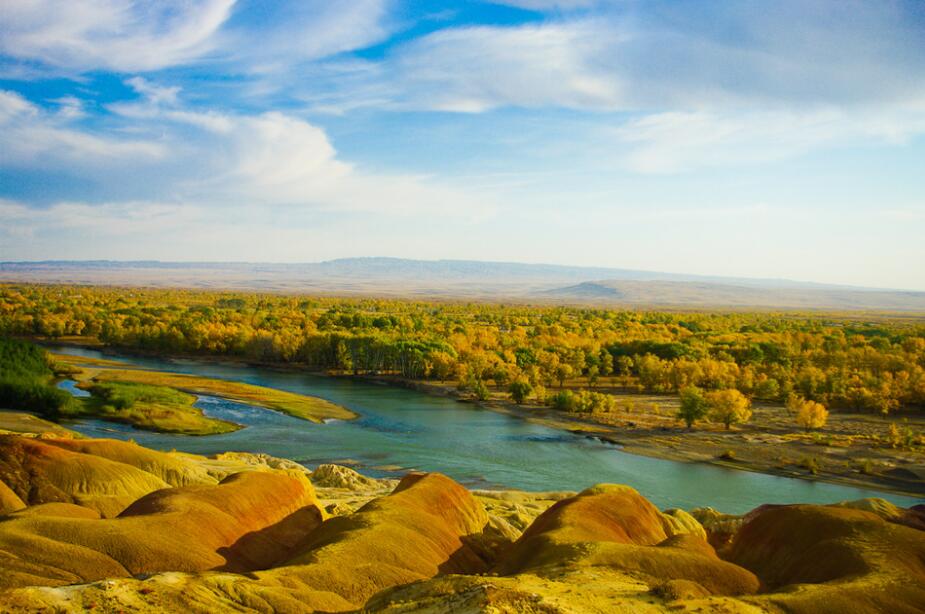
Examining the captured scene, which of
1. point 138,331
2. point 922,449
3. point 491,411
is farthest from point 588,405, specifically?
point 138,331

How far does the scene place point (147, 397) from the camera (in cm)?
5731

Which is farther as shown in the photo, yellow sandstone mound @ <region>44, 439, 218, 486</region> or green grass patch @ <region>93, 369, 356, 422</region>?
green grass patch @ <region>93, 369, 356, 422</region>

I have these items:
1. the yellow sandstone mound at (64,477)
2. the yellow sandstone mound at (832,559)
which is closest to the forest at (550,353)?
the yellow sandstone mound at (832,559)

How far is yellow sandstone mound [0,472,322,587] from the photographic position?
1599 cm

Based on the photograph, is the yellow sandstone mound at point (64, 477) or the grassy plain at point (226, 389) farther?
the grassy plain at point (226, 389)

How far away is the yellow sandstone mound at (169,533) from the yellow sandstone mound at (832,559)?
13.7 meters

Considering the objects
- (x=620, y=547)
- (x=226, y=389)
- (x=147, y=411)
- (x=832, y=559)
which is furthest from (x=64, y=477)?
(x=226, y=389)

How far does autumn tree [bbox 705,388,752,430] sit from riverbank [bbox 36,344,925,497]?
32.5 inches

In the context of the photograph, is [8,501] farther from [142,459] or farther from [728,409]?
[728,409]

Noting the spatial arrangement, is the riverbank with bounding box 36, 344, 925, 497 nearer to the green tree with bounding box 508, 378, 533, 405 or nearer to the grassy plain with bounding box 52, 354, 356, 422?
the green tree with bounding box 508, 378, 533, 405

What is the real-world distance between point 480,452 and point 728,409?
22.1 meters

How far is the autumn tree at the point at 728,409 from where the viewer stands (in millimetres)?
57156

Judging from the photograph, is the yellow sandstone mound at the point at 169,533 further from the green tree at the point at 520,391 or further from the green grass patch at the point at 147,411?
the green tree at the point at 520,391

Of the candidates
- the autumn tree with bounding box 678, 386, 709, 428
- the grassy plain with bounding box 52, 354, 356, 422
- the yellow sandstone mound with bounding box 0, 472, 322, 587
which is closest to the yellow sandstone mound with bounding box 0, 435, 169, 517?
the yellow sandstone mound with bounding box 0, 472, 322, 587
